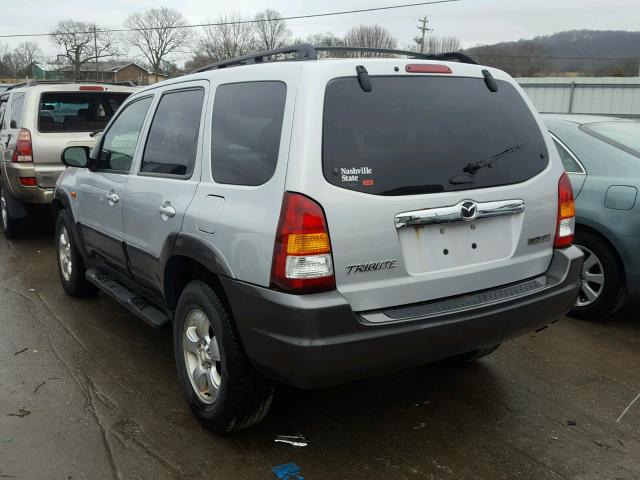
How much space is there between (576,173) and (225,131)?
10.2ft

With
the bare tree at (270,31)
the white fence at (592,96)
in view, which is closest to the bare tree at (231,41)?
the bare tree at (270,31)

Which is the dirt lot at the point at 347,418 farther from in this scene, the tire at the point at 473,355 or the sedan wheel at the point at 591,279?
the sedan wheel at the point at 591,279

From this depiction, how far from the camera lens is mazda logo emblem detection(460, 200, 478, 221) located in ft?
8.80

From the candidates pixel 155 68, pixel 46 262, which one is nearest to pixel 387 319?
pixel 46 262

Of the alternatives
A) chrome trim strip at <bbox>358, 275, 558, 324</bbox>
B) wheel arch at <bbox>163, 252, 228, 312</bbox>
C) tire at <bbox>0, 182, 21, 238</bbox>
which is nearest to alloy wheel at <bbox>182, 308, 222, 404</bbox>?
wheel arch at <bbox>163, 252, 228, 312</bbox>

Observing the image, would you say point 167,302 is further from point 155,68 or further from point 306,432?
point 155,68

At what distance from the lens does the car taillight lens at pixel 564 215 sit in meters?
3.09

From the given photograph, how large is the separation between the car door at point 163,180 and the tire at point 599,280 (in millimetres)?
3121

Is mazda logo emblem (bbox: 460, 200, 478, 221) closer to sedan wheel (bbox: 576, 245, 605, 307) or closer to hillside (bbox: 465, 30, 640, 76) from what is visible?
sedan wheel (bbox: 576, 245, 605, 307)

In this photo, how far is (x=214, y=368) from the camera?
3.03m

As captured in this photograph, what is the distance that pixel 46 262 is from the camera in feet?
22.0

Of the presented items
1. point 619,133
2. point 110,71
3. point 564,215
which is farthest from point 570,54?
point 564,215

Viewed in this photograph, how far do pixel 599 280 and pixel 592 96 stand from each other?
16883 millimetres

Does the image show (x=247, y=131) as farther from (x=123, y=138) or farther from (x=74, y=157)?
(x=74, y=157)
